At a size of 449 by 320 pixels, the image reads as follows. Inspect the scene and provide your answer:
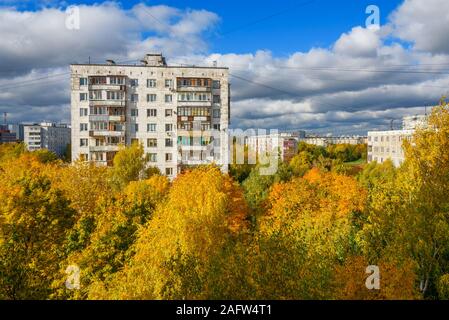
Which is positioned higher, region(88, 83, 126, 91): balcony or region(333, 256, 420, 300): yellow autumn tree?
region(88, 83, 126, 91): balcony

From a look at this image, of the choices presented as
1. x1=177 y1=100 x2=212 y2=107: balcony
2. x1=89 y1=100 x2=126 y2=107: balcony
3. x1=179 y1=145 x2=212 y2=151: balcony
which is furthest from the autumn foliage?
x1=89 y1=100 x2=126 y2=107: balcony

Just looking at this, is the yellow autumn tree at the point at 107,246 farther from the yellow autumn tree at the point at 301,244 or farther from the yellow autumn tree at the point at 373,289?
the yellow autumn tree at the point at 373,289

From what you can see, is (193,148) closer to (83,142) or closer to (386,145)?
(83,142)

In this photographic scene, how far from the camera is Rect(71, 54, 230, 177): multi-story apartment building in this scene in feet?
186

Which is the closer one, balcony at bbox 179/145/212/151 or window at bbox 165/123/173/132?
balcony at bbox 179/145/212/151

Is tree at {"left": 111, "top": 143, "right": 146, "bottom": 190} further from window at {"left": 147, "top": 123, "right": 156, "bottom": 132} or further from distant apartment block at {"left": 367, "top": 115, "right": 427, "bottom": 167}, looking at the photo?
distant apartment block at {"left": 367, "top": 115, "right": 427, "bottom": 167}

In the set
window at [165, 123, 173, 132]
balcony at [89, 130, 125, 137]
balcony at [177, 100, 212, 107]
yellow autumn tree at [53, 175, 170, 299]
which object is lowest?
yellow autumn tree at [53, 175, 170, 299]

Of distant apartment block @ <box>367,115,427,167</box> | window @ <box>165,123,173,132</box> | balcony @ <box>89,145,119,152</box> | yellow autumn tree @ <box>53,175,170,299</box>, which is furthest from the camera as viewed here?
distant apartment block @ <box>367,115,427,167</box>

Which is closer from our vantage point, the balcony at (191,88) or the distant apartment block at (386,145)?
the balcony at (191,88)

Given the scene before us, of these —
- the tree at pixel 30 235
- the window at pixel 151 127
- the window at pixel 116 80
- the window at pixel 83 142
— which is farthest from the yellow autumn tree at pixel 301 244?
the window at pixel 83 142

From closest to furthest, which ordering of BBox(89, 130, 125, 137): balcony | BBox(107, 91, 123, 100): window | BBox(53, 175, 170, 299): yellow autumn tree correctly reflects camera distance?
1. BBox(53, 175, 170, 299): yellow autumn tree
2. BBox(107, 91, 123, 100): window
3. BBox(89, 130, 125, 137): balcony

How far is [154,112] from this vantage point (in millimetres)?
58656

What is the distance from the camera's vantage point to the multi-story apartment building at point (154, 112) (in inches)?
2231

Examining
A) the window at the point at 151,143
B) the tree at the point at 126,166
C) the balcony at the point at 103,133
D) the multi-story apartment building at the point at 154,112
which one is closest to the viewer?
the tree at the point at 126,166
